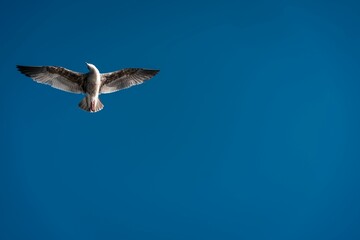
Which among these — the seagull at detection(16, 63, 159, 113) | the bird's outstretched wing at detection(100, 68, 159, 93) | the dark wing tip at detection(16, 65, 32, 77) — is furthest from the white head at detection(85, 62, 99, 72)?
the dark wing tip at detection(16, 65, 32, 77)

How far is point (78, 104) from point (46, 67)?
3.94ft

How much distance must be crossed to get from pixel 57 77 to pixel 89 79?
86cm

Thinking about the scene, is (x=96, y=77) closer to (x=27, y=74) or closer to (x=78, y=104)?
(x=78, y=104)

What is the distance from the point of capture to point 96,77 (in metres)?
13.2

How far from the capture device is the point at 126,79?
45.1ft

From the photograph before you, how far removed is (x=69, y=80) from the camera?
1349 centimetres

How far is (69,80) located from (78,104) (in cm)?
66

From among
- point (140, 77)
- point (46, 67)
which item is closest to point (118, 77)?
point (140, 77)

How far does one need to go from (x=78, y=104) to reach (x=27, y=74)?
144cm

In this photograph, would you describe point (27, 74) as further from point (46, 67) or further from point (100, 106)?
point (100, 106)

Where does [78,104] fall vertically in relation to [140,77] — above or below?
below

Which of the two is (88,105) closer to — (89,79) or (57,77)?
(89,79)

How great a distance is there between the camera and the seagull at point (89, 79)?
13.2m

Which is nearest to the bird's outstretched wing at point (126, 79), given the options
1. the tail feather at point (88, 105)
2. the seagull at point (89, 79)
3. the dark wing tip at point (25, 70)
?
the seagull at point (89, 79)
